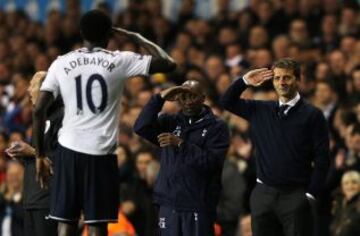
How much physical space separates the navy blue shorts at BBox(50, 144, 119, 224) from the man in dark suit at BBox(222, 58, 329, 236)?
5.25 feet

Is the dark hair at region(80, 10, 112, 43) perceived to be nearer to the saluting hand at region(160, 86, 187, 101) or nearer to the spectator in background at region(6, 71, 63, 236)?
the saluting hand at region(160, 86, 187, 101)

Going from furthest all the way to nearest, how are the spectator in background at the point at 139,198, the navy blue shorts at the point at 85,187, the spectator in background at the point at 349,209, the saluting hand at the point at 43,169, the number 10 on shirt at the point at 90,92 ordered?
1. the spectator in background at the point at 139,198
2. the spectator in background at the point at 349,209
3. the saluting hand at the point at 43,169
4. the navy blue shorts at the point at 85,187
5. the number 10 on shirt at the point at 90,92

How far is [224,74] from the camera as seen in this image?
639 inches

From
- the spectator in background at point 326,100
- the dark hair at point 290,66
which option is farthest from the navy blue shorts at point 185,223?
the spectator in background at point 326,100

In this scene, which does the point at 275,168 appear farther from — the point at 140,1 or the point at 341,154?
the point at 140,1

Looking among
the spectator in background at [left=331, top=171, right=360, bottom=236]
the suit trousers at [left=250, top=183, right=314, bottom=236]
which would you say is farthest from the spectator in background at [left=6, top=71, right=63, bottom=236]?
the spectator in background at [left=331, top=171, right=360, bottom=236]

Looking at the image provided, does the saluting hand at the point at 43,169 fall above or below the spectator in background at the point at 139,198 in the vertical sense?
above

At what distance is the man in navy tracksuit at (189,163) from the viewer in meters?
10.1

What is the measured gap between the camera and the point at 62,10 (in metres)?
21.4

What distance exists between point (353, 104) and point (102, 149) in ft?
19.7

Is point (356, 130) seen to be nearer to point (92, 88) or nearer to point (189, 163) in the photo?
point (189, 163)

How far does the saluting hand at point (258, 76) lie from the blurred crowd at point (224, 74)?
0.82 metres

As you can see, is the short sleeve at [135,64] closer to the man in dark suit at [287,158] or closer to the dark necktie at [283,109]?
the man in dark suit at [287,158]

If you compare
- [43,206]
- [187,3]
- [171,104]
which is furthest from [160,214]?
[187,3]
